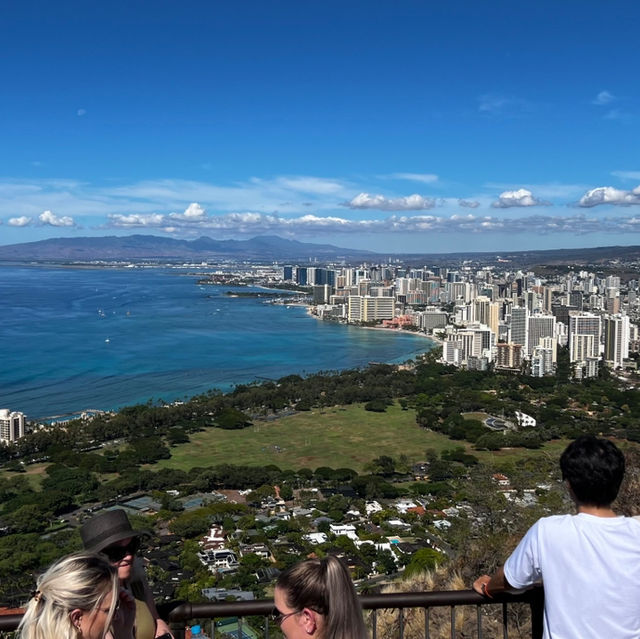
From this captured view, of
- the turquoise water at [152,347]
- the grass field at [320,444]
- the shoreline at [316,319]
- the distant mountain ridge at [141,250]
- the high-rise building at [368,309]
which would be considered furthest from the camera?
the distant mountain ridge at [141,250]

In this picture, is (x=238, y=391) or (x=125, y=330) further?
(x=125, y=330)

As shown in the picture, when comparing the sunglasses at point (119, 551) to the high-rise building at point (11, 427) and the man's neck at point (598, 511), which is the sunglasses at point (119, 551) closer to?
the man's neck at point (598, 511)

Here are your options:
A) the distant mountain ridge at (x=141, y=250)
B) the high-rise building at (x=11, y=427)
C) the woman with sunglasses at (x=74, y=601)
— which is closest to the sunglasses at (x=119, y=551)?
the woman with sunglasses at (x=74, y=601)

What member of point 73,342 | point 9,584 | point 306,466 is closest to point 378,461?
point 306,466

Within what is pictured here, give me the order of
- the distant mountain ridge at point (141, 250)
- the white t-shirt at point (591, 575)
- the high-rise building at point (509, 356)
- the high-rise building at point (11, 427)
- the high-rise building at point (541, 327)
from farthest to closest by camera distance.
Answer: the distant mountain ridge at point (141, 250)
the high-rise building at point (541, 327)
the high-rise building at point (509, 356)
the high-rise building at point (11, 427)
the white t-shirt at point (591, 575)

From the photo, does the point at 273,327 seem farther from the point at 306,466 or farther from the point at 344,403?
the point at 306,466

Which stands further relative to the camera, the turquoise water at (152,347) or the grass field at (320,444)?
the turquoise water at (152,347)

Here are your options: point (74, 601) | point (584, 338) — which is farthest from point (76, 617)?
point (584, 338)

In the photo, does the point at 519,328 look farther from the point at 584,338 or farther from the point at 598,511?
the point at 598,511
